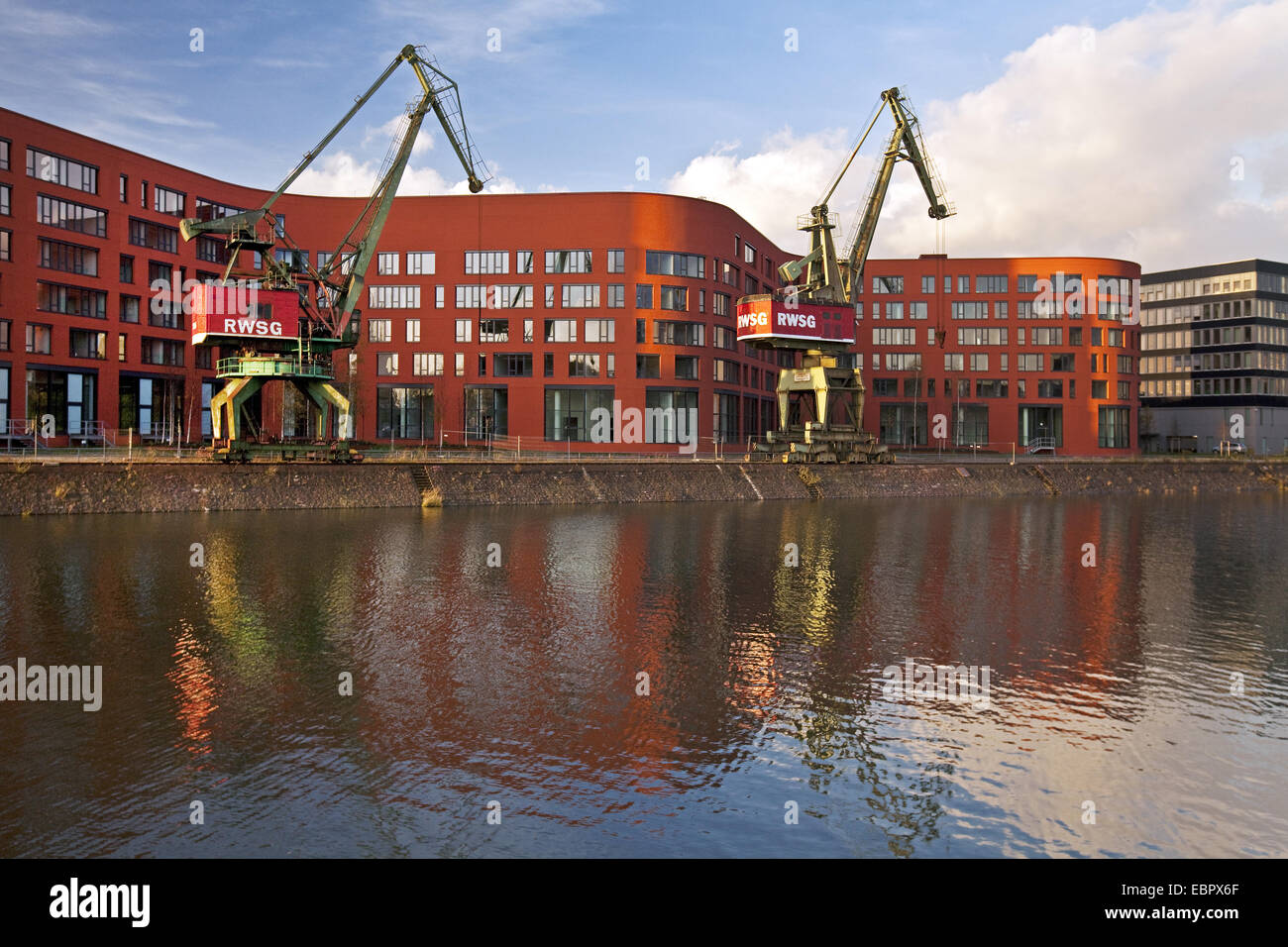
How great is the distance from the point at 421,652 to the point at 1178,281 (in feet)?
463

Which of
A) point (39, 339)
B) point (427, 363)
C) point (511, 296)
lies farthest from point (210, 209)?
point (511, 296)

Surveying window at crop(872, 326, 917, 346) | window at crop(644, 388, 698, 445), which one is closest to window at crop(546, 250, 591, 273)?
A: window at crop(644, 388, 698, 445)

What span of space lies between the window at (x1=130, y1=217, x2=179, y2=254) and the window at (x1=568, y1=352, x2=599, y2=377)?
3699cm

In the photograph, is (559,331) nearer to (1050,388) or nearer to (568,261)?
(568,261)

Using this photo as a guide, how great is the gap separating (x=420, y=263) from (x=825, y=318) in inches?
1532

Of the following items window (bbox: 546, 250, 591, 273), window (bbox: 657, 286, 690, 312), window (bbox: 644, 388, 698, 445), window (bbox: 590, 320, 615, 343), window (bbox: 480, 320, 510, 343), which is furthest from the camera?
window (bbox: 480, 320, 510, 343)

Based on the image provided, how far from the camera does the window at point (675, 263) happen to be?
85438mm

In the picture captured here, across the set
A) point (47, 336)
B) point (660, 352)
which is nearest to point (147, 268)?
point (47, 336)

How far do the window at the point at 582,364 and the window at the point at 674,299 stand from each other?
7.60 m

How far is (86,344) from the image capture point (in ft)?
254

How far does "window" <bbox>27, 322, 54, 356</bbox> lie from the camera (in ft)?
237

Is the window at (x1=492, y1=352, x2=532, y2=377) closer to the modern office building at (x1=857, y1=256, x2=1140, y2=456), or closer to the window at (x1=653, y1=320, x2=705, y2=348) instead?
the window at (x1=653, y1=320, x2=705, y2=348)

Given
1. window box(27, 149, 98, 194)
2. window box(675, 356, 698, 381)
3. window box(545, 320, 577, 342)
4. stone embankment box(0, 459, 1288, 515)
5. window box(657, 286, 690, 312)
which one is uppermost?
window box(27, 149, 98, 194)

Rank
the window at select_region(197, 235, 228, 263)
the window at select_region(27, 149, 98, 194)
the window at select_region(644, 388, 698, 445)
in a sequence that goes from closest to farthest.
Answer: the window at select_region(27, 149, 98, 194)
the window at select_region(644, 388, 698, 445)
the window at select_region(197, 235, 228, 263)
